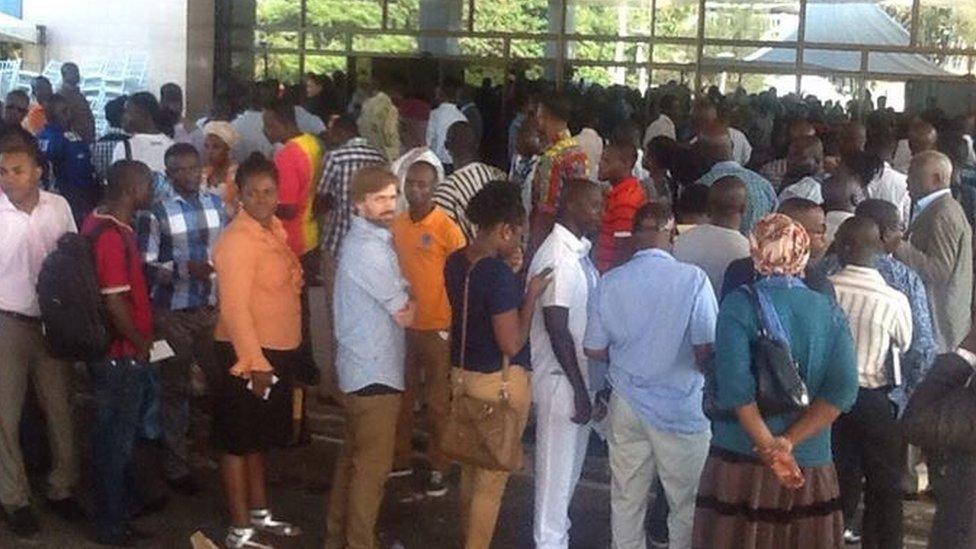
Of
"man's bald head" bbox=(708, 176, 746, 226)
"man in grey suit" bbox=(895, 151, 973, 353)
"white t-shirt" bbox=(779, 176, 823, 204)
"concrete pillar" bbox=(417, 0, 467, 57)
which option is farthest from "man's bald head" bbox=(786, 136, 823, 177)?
"concrete pillar" bbox=(417, 0, 467, 57)

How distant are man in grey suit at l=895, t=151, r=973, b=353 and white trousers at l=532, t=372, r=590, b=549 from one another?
7.55ft

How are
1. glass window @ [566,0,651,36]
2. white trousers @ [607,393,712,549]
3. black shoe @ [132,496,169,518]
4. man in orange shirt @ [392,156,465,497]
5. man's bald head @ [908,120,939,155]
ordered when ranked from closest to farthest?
1. white trousers @ [607,393,712,549]
2. black shoe @ [132,496,169,518]
3. man in orange shirt @ [392,156,465,497]
4. man's bald head @ [908,120,939,155]
5. glass window @ [566,0,651,36]

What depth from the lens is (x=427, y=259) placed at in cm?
675

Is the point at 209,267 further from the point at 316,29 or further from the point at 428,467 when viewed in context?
the point at 316,29

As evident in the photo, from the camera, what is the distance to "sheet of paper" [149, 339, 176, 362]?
20.6 ft

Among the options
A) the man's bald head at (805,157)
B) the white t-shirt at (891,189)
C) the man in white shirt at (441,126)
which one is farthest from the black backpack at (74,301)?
the man in white shirt at (441,126)

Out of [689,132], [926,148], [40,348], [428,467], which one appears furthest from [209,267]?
[689,132]

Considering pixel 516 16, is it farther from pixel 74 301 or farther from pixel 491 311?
pixel 491 311

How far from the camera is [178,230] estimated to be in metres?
6.53

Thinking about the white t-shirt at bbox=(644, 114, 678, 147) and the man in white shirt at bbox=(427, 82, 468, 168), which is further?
the white t-shirt at bbox=(644, 114, 678, 147)

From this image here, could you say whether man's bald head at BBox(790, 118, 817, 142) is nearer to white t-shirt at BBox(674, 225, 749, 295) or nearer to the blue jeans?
white t-shirt at BBox(674, 225, 749, 295)

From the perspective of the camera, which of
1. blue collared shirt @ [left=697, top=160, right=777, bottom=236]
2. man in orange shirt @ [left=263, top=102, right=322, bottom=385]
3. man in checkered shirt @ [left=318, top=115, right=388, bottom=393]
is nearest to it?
blue collared shirt @ [left=697, top=160, right=777, bottom=236]

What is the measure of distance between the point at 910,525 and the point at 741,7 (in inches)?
448

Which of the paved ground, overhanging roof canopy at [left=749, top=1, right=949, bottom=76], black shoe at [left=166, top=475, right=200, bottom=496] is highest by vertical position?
overhanging roof canopy at [left=749, top=1, right=949, bottom=76]
